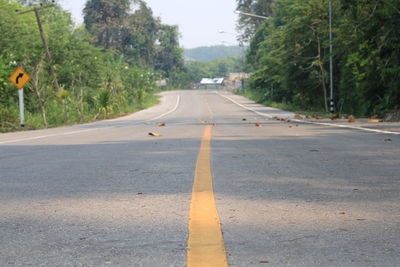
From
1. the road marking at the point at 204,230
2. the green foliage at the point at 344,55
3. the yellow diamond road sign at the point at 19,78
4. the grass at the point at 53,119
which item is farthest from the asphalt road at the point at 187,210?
the green foliage at the point at 344,55

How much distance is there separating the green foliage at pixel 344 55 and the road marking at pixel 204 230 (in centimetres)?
1711

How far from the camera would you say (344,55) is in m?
31.2

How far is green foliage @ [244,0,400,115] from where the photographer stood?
2141cm

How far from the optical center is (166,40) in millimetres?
119875

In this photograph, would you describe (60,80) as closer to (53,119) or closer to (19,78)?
(53,119)

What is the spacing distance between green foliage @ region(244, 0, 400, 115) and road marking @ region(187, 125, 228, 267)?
1711 centimetres

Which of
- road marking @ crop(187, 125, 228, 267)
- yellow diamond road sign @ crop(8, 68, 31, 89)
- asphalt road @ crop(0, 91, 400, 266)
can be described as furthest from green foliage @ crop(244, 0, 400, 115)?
road marking @ crop(187, 125, 228, 267)

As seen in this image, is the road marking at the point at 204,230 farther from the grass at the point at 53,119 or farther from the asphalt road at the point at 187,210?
the grass at the point at 53,119

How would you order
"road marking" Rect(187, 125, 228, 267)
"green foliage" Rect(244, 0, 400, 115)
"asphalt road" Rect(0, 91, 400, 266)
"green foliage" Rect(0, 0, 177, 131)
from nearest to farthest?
"road marking" Rect(187, 125, 228, 267), "asphalt road" Rect(0, 91, 400, 266), "green foliage" Rect(244, 0, 400, 115), "green foliage" Rect(0, 0, 177, 131)

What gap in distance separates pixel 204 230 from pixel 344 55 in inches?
1153

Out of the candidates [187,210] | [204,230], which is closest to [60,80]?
[187,210]

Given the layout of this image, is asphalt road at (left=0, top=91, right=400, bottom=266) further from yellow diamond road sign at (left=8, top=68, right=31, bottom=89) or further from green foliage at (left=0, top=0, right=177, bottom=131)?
green foliage at (left=0, top=0, right=177, bottom=131)

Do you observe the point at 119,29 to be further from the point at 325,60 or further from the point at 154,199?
the point at 154,199

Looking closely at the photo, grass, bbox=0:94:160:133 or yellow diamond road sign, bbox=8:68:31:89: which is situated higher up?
yellow diamond road sign, bbox=8:68:31:89
